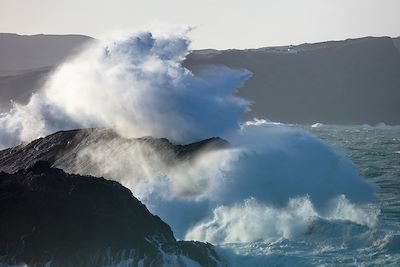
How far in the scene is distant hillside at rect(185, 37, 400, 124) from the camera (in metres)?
105

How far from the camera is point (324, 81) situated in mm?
113125

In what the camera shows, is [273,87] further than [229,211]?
Yes

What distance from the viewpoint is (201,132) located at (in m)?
18.4

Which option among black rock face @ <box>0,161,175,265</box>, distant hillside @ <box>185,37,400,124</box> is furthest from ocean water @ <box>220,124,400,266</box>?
distant hillside @ <box>185,37,400,124</box>

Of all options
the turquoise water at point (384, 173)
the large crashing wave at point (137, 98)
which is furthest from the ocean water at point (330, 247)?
Result: the large crashing wave at point (137, 98)

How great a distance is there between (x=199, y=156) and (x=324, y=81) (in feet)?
Answer: 326

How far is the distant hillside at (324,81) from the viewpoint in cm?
10469

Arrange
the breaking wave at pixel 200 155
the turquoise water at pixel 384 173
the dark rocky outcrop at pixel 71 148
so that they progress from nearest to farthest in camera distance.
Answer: the breaking wave at pixel 200 155 < the dark rocky outcrop at pixel 71 148 < the turquoise water at pixel 384 173

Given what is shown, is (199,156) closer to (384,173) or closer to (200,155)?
(200,155)

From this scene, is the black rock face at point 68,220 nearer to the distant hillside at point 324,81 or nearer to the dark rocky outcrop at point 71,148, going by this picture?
the dark rocky outcrop at point 71,148

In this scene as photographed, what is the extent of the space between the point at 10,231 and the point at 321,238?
6722 millimetres

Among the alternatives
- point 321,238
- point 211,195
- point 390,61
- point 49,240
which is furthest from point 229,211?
point 390,61

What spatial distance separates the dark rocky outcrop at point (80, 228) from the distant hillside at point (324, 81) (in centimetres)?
8690

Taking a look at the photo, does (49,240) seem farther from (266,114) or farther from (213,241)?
(266,114)
